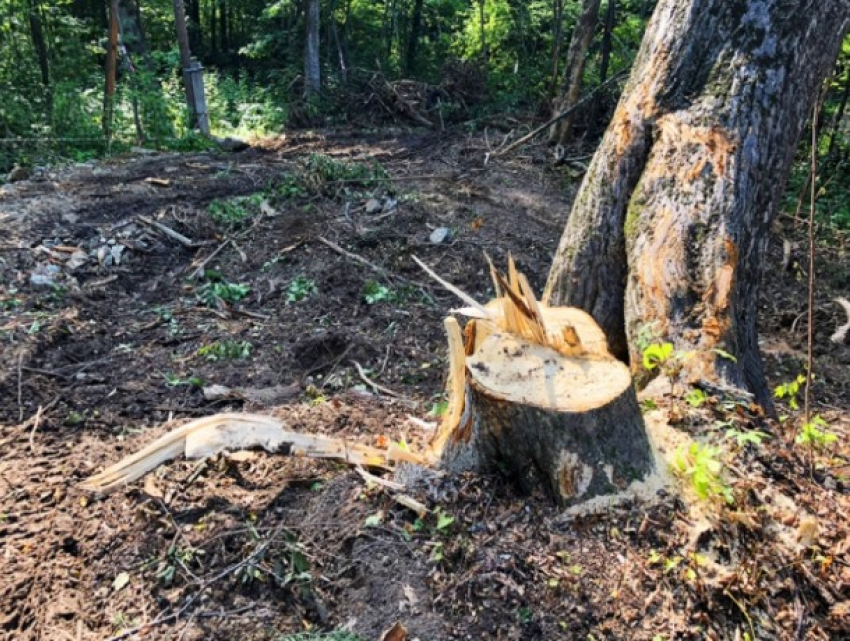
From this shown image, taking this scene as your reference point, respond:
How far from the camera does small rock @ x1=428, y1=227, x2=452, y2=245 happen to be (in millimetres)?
6262

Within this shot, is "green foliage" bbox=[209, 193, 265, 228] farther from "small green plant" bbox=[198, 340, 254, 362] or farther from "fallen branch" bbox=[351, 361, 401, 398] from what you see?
"fallen branch" bbox=[351, 361, 401, 398]

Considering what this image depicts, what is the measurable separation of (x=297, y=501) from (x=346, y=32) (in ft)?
60.2

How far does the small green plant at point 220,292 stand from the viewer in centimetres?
523

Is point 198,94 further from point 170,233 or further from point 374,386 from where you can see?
point 374,386

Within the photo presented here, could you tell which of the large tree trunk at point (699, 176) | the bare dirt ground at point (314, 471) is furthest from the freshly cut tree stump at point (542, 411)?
the large tree trunk at point (699, 176)

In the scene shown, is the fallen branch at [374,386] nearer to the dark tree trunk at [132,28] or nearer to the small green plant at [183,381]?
the small green plant at [183,381]

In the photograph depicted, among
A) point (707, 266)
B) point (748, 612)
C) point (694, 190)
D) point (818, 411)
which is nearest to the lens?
point (748, 612)

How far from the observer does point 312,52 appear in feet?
47.9

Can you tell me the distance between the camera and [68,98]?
33.2ft

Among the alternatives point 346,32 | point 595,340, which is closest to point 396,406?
point 595,340

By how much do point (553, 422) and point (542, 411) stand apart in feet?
0.18

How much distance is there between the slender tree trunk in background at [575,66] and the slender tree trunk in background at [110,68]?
677 centimetres

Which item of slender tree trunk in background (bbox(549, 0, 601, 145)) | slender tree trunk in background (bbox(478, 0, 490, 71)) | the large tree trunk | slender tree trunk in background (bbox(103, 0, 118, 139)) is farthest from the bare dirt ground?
slender tree trunk in background (bbox(478, 0, 490, 71))

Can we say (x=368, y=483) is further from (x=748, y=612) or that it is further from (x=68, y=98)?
(x=68, y=98)
